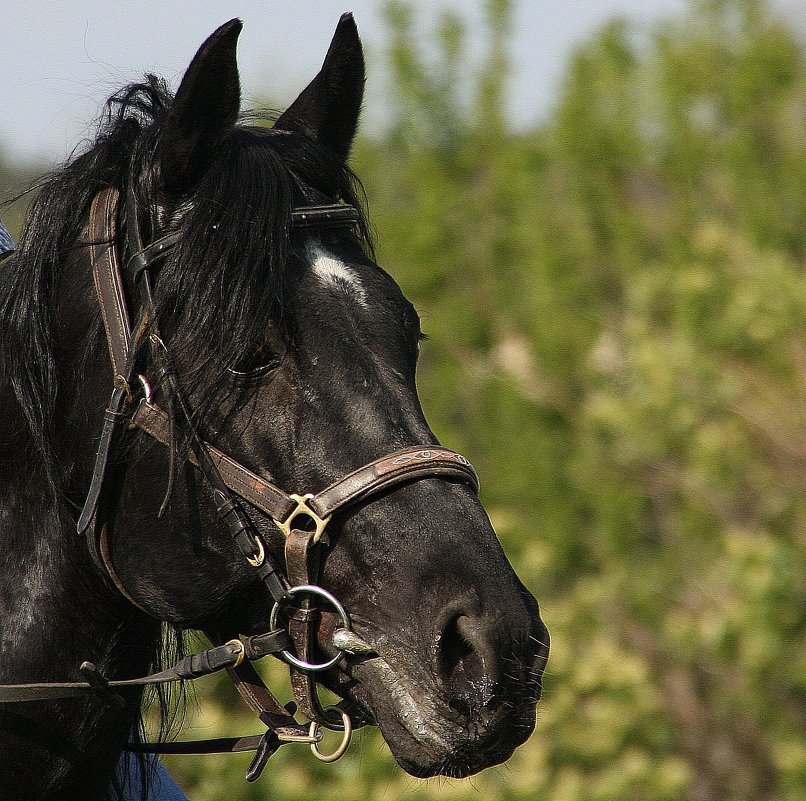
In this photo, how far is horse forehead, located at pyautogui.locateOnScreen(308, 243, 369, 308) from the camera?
6.30ft

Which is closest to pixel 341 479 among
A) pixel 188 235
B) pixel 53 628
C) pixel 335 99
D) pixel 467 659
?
pixel 467 659

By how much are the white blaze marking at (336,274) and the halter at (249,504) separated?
70 mm

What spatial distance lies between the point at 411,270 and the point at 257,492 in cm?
1137

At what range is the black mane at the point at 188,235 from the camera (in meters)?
1.86

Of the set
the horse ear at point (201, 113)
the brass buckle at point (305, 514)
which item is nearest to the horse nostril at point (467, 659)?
the brass buckle at point (305, 514)

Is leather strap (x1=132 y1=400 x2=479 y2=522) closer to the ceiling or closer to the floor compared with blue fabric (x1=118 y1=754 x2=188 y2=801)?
closer to the ceiling

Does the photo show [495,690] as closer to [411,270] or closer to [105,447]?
[105,447]

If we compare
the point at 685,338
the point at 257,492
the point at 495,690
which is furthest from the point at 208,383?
the point at 685,338

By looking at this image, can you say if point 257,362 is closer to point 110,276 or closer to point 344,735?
point 110,276

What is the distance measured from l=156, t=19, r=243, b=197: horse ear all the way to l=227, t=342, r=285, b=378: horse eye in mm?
339

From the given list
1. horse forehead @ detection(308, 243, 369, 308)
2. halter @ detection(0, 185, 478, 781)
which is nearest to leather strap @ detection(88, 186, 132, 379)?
halter @ detection(0, 185, 478, 781)

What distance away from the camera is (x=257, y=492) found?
1808 millimetres

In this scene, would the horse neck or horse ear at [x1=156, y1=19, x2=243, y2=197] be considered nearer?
horse ear at [x1=156, y1=19, x2=243, y2=197]

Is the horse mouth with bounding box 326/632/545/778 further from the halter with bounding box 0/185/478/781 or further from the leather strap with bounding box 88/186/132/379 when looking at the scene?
the leather strap with bounding box 88/186/132/379
